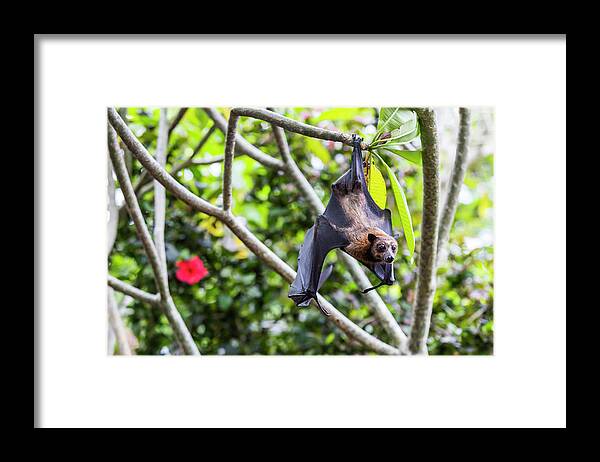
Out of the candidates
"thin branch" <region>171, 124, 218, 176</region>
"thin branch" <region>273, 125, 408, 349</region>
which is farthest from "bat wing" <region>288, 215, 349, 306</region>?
"thin branch" <region>171, 124, 218, 176</region>

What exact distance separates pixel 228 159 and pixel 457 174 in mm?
1292

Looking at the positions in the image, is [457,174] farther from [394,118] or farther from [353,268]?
[394,118]

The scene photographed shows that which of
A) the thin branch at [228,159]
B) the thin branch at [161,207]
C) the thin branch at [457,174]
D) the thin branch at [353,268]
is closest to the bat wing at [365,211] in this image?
the thin branch at [228,159]

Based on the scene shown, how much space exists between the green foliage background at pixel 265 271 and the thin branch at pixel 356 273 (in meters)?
0.71

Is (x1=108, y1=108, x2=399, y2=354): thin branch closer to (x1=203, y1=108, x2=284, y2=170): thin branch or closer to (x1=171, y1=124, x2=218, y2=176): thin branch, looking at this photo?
(x1=203, y1=108, x2=284, y2=170): thin branch

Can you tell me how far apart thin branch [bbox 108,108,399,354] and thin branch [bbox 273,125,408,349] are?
124 mm

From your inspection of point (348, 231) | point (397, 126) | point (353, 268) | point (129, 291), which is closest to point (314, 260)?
point (348, 231)

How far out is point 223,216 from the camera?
9.51 feet

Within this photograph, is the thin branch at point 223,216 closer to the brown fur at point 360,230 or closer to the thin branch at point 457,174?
the brown fur at point 360,230

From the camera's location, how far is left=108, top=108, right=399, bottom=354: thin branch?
107 inches
